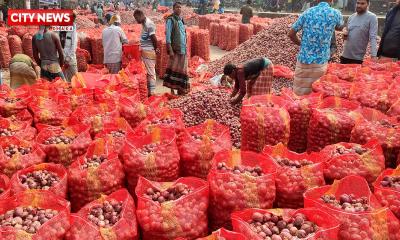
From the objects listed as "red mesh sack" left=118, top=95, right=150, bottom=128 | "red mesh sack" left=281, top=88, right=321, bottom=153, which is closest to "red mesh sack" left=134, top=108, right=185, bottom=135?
"red mesh sack" left=118, top=95, right=150, bottom=128

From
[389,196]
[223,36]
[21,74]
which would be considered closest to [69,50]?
[21,74]

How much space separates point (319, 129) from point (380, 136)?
16.9 inches

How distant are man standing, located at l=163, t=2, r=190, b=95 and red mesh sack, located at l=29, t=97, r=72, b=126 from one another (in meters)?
2.87

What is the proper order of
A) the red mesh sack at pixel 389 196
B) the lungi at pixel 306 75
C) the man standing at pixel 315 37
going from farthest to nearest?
the lungi at pixel 306 75 → the man standing at pixel 315 37 → the red mesh sack at pixel 389 196

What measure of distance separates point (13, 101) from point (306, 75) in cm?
304

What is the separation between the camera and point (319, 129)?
110 inches

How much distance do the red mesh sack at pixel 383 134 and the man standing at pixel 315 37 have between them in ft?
5.72

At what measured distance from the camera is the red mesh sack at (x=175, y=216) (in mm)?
1772

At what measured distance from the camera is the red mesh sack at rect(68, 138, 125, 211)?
2125 mm

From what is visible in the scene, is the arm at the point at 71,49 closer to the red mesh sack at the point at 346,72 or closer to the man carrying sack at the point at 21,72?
the man carrying sack at the point at 21,72

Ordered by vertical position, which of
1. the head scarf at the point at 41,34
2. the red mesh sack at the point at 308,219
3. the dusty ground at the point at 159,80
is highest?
the head scarf at the point at 41,34

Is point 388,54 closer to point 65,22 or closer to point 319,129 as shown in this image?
point 319,129

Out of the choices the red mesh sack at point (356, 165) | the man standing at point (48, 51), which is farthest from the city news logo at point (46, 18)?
the red mesh sack at point (356, 165)

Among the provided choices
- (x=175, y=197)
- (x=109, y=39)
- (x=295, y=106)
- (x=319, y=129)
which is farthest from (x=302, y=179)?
(x=109, y=39)
